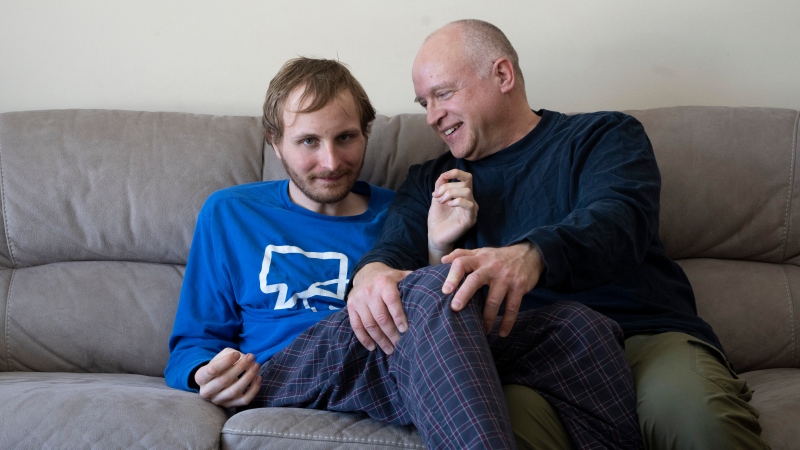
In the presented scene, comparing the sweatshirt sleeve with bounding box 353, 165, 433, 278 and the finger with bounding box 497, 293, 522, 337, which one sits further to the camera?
the sweatshirt sleeve with bounding box 353, 165, 433, 278

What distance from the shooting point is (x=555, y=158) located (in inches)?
69.3

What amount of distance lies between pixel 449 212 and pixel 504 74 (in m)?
0.37

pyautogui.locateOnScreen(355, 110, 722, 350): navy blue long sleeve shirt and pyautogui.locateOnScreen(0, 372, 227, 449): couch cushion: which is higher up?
pyautogui.locateOnScreen(355, 110, 722, 350): navy blue long sleeve shirt

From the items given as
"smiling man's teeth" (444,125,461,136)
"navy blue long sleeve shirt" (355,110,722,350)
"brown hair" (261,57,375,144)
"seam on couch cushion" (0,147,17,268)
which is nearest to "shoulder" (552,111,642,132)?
"navy blue long sleeve shirt" (355,110,722,350)

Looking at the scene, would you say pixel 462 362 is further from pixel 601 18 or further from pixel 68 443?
pixel 601 18

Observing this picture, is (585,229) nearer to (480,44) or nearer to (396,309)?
(396,309)

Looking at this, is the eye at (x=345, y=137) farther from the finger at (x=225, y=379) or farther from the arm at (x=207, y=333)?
the finger at (x=225, y=379)

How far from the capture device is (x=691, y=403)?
4.25ft

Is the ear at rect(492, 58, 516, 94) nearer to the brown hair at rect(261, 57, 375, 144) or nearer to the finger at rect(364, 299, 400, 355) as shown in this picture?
the brown hair at rect(261, 57, 375, 144)

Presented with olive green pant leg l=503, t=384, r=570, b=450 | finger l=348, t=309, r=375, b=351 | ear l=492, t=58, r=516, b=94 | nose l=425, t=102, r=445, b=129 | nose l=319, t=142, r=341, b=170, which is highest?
ear l=492, t=58, r=516, b=94

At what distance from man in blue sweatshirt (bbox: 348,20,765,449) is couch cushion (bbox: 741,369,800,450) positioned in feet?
0.17

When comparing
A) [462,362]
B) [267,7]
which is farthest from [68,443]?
[267,7]

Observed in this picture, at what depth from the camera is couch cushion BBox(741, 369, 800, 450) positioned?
1375 millimetres

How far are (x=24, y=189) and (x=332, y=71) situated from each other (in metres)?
0.88
